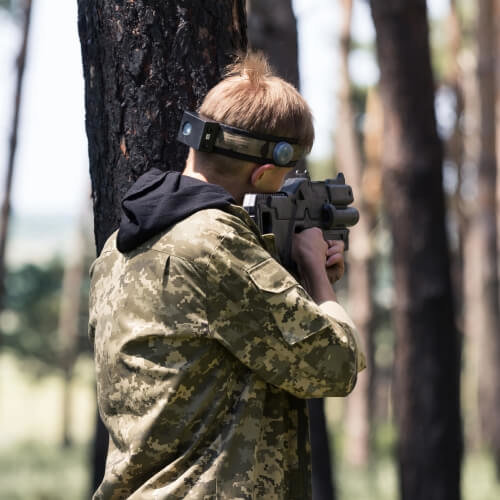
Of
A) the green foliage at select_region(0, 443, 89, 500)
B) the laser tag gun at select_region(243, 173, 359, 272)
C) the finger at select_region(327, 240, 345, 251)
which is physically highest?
the laser tag gun at select_region(243, 173, 359, 272)

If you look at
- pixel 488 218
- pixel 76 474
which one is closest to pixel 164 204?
pixel 488 218

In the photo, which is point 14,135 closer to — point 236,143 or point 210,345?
point 236,143

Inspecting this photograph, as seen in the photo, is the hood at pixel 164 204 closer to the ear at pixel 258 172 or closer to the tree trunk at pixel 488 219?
the ear at pixel 258 172

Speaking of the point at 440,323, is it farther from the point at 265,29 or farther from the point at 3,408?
the point at 3,408

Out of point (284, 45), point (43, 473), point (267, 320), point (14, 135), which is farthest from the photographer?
point (43, 473)

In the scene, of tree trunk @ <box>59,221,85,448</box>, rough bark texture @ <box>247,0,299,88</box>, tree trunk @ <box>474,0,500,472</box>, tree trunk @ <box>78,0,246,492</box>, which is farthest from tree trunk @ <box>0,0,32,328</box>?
tree trunk @ <box>78,0,246,492</box>

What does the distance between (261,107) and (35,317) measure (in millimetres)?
34365

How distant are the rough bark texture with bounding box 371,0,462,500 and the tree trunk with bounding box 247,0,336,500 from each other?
1.26 m

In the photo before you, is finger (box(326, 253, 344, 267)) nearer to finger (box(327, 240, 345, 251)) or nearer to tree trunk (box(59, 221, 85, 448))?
finger (box(327, 240, 345, 251))

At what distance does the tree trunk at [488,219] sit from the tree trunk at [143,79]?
493 inches

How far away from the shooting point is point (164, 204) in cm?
258

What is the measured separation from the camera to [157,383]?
8.38 ft

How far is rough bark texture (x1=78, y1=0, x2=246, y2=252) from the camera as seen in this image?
3.49 metres

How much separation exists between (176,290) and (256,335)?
0.79 feet
